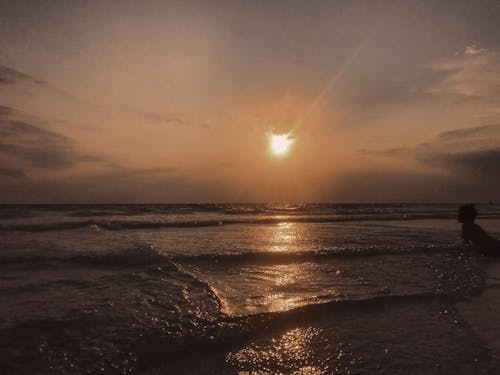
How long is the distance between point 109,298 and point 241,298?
2220 mm

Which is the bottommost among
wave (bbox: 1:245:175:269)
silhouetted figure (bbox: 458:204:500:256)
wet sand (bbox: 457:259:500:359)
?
wet sand (bbox: 457:259:500:359)

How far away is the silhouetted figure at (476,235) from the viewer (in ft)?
37.4

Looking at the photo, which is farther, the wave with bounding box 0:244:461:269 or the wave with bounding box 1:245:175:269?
the wave with bounding box 0:244:461:269

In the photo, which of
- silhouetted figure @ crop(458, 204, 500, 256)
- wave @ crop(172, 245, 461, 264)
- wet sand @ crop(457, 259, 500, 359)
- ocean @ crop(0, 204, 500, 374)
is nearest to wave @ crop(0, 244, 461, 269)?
wave @ crop(172, 245, 461, 264)

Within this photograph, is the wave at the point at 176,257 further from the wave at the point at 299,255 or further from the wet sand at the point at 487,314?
the wet sand at the point at 487,314

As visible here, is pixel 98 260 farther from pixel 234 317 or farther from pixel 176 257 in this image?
pixel 234 317

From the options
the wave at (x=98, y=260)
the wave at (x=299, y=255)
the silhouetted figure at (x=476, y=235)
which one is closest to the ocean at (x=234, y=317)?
the wave at (x=98, y=260)

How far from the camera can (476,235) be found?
1225 centimetres

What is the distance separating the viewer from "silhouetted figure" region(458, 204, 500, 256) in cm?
1141

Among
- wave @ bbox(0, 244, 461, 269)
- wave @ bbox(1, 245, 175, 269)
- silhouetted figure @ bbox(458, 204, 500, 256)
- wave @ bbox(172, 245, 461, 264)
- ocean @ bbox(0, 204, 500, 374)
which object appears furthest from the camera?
silhouetted figure @ bbox(458, 204, 500, 256)

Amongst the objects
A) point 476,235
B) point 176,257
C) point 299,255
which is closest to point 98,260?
point 176,257

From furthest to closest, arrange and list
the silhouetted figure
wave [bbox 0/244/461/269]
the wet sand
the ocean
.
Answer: the silhouetted figure < wave [bbox 0/244/461/269] < the wet sand < the ocean

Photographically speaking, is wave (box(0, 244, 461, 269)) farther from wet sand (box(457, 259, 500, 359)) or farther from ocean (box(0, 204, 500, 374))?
wet sand (box(457, 259, 500, 359))

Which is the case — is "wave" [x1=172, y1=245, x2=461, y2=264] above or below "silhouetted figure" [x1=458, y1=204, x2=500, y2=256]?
below
